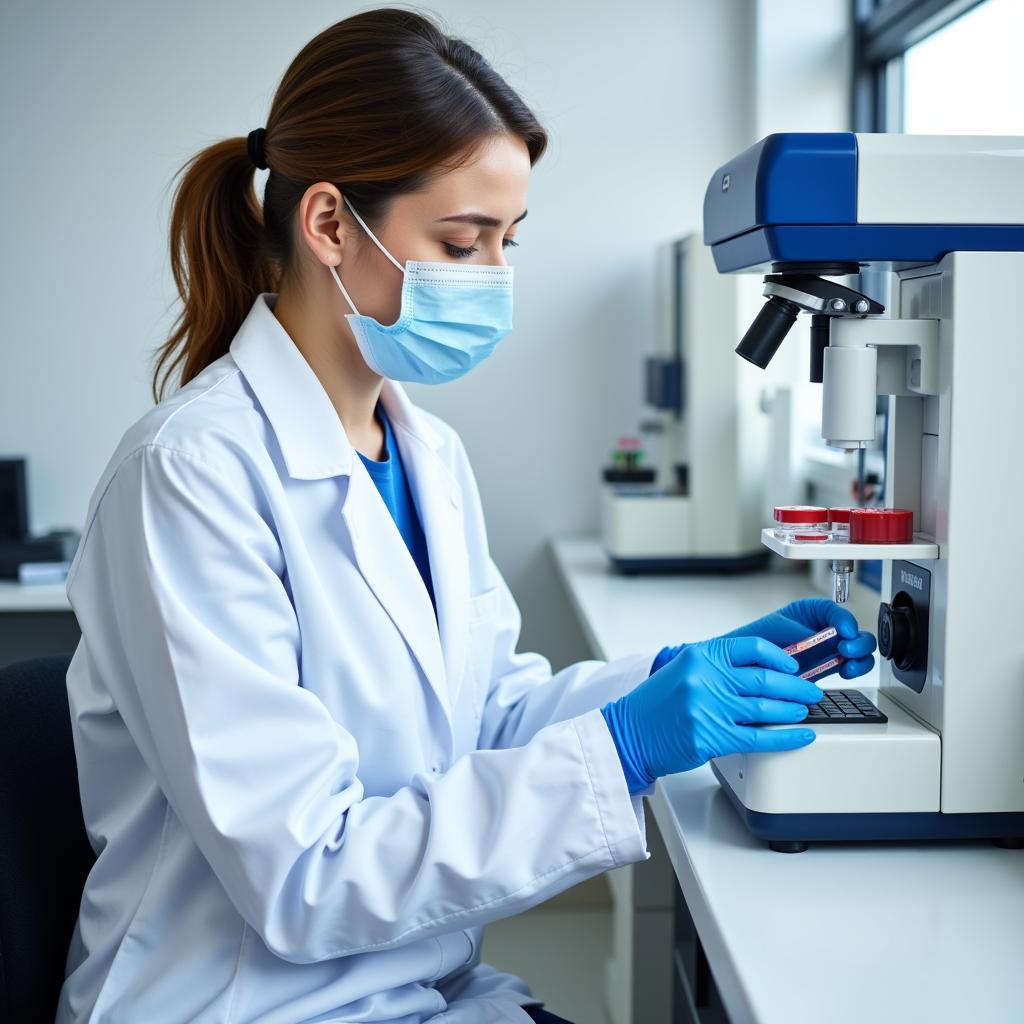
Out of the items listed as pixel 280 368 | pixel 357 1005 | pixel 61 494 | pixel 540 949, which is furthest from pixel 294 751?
pixel 61 494

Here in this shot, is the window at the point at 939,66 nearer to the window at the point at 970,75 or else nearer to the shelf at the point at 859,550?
the window at the point at 970,75

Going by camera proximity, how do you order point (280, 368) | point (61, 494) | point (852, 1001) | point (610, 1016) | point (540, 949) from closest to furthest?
point (852, 1001)
point (280, 368)
point (610, 1016)
point (540, 949)
point (61, 494)

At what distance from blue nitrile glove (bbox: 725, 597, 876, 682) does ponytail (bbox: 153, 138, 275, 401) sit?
69 cm

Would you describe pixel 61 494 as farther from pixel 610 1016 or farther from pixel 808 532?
pixel 808 532

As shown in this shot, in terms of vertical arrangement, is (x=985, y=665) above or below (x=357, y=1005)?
above

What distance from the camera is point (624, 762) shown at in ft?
3.23

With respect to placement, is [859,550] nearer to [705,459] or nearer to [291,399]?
[291,399]

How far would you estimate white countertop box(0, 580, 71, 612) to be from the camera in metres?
2.33

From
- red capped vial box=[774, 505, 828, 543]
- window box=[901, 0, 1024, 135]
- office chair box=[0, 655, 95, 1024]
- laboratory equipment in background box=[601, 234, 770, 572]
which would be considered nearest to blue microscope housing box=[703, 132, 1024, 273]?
red capped vial box=[774, 505, 828, 543]

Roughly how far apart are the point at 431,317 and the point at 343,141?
0.20 meters

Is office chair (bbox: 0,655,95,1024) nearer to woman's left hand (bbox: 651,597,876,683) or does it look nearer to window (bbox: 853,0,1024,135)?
woman's left hand (bbox: 651,597,876,683)

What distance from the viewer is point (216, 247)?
4.25 feet

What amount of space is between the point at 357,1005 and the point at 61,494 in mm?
2089

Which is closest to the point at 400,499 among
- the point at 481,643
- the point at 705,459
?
the point at 481,643
